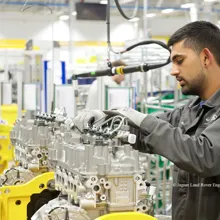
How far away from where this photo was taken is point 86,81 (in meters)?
11.0

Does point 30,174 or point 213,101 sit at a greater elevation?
point 213,101

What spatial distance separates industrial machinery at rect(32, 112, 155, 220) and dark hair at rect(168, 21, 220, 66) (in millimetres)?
579

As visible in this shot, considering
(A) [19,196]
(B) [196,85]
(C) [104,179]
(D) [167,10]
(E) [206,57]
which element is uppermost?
(D) [167,10]

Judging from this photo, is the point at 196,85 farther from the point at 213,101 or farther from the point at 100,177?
the point at 100,177

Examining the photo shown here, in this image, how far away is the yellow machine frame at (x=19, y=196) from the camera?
3045 millimetres

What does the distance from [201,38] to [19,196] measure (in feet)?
4.80

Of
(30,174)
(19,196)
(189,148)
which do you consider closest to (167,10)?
(30,174)

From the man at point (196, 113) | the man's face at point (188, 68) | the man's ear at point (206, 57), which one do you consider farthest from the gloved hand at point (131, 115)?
the man's ear at point (206, 57)

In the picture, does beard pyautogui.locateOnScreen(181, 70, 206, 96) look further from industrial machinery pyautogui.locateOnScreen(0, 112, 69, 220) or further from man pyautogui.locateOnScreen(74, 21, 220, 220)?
industrial machinery pyautogui.locateOnScreen(0, 112, 69, 220)

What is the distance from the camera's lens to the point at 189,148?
225 centimetres

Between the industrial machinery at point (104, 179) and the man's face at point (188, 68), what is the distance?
45 centimetres

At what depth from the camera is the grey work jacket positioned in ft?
7.39

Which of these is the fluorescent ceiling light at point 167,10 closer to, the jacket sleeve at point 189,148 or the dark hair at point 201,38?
the dark hair at point 201,38

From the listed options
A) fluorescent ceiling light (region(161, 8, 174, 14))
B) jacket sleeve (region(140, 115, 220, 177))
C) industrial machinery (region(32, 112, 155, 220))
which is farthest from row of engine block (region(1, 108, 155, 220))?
fluorescent ceiling light (region(161, 8, 174, 14))
